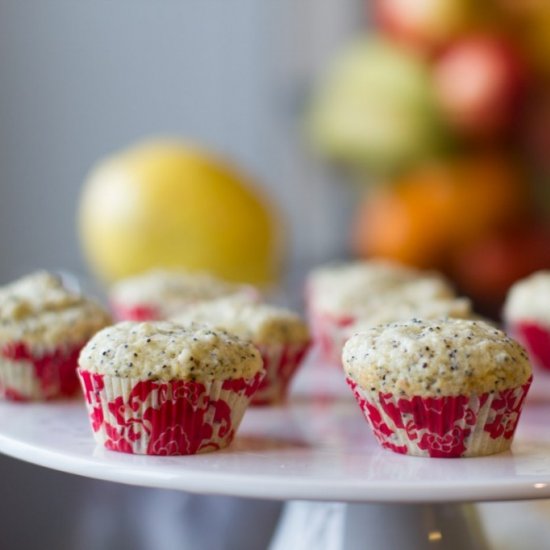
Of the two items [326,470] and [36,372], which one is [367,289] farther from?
[326,470]

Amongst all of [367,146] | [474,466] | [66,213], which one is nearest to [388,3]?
[367,146]

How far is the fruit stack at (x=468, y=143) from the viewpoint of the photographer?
2529 millimetres

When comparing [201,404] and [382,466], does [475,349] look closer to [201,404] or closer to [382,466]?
[382,466]

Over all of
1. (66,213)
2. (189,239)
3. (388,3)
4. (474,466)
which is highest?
(388,3)

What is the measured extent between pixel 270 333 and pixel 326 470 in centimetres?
36

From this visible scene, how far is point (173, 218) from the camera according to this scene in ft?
6.64

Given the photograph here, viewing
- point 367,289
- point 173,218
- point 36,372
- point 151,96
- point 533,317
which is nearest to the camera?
point 36,372

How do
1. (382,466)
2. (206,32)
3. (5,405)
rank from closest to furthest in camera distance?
(382,466) < (5,405) < (206,32)

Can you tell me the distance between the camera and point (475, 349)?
0.95 meters

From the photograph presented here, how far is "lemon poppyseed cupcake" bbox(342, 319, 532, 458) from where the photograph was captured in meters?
0.93

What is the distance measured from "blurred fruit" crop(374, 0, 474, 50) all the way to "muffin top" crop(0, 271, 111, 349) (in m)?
1.59

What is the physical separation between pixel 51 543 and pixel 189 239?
3.06 ft

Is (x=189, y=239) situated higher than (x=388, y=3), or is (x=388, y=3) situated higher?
(x=388, y=3)

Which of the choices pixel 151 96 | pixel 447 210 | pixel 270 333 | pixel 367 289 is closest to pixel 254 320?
pixel 270 333
